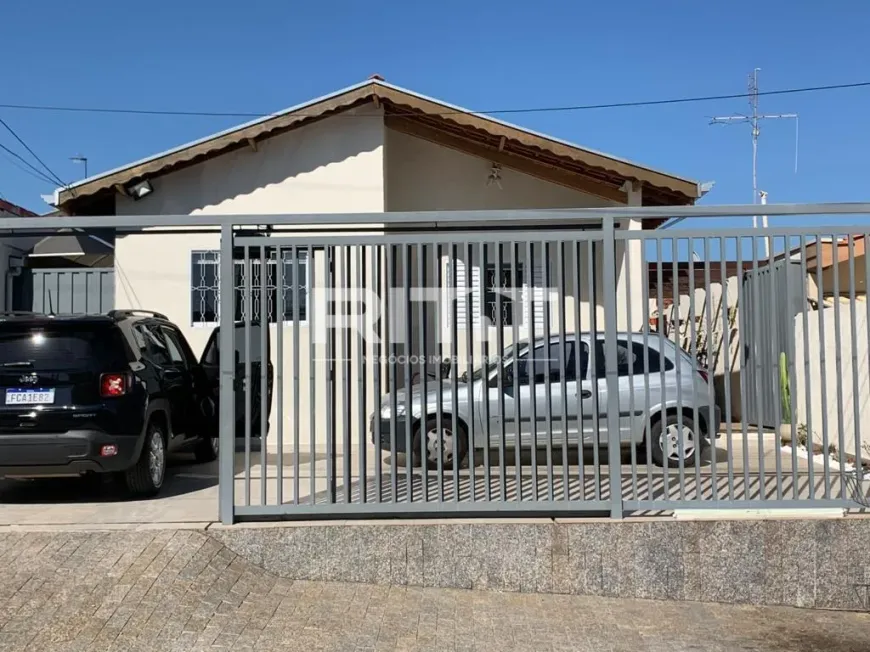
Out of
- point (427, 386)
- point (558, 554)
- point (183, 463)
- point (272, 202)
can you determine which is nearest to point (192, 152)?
point (272, 202)

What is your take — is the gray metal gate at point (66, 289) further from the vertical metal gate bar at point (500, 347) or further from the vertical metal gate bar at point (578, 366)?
the vertical metal gate bar at point (578, 366)

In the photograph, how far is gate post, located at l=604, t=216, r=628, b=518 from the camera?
5.67m

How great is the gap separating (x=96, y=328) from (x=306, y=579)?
2.77 metres

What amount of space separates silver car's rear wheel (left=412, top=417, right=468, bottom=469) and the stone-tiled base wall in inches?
22.6

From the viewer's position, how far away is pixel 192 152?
10531 millimetres

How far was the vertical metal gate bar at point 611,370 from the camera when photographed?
223 inches

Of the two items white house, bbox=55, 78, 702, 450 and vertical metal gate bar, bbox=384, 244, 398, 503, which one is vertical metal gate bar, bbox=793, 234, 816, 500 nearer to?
vertical metal gate bar, bbox=384, 244, 398, 503

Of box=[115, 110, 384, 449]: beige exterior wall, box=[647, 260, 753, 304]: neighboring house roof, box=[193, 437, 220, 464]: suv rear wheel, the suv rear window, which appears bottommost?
box=[193, 437, 220, 464]: suv rear wheel

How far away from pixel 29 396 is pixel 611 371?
454 centimetres

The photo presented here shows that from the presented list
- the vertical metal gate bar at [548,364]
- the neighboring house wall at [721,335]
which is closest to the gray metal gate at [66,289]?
the vertical metal gate bar at [548,364]

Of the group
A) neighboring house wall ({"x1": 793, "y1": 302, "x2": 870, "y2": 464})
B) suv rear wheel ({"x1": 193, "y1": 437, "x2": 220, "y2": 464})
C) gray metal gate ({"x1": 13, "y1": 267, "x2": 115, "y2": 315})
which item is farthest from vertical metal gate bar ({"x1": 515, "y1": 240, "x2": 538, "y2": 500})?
gray metal gate ({"x1": 13, "y1": 267, "x2": 115, "y2": 315})

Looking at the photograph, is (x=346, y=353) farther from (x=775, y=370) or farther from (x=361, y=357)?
(x=775, y=370)

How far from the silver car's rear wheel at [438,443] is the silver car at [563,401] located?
0.02m

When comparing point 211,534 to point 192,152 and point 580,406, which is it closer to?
point 580,406
